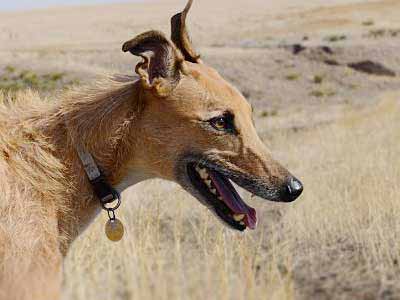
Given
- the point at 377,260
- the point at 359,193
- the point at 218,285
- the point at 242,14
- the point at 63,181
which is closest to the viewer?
the point at 218,285

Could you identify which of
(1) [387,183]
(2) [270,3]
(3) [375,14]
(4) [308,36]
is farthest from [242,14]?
(1) [387,183]

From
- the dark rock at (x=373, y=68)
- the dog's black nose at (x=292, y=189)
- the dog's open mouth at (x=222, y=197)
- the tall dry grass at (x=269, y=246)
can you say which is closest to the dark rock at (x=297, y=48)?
the dark rock at (x=373, y=68)

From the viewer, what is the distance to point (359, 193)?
9.44 m

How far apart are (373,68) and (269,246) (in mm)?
31015

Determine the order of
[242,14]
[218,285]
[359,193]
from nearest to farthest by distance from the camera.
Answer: [218,285], [359,193], [242,14]

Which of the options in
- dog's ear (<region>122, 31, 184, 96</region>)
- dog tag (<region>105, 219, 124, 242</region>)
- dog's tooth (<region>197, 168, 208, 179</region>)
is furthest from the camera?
dog tag (<region>105, 219, 124, 242</region>)

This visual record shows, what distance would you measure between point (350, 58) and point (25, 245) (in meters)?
36.0

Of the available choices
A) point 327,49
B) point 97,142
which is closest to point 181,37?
point 97,142

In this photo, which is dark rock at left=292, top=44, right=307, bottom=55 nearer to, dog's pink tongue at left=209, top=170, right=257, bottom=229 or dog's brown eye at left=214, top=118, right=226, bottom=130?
dog's pink tongue at left=209, top=170, right=257, bottom=229

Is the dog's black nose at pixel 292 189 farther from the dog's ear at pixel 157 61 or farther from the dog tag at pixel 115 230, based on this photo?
the dog tag at pixel 115 230

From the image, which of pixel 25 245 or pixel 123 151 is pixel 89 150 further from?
pixel 25 245

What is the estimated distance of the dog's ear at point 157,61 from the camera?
4.82m

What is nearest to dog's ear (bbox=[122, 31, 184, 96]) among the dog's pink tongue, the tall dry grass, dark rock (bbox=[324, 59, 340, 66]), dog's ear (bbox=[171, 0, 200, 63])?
dog's ear (bbox=[171, 0, 200, 63])

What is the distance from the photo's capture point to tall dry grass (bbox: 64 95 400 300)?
13.3ft
